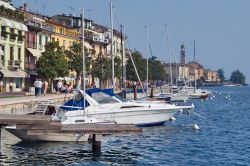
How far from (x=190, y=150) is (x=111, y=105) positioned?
912 centimetres

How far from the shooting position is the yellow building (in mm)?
89562

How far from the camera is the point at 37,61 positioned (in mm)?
73312

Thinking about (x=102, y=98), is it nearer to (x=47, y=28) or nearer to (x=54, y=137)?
(x=54, y=137)

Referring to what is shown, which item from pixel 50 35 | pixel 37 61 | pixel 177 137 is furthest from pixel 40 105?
pixel 50 35

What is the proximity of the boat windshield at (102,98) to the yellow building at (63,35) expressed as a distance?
51127mm

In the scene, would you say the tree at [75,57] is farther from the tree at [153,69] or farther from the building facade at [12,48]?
the tree at [153,69]

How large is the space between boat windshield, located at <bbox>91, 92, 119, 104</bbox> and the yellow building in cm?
5113

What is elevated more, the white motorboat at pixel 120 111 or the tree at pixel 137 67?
the tree at pixel 137 67

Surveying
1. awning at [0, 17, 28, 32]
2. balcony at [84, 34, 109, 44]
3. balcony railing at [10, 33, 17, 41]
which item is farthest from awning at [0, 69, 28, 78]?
balcony at [84, 34, 109, 44]

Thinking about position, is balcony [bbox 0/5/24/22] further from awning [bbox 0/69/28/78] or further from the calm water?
the calm water

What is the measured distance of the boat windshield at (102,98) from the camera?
37256mm

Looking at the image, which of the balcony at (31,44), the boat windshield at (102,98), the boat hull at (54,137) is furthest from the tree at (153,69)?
the boat hull at (54,137)

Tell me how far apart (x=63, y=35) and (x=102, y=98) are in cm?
5663

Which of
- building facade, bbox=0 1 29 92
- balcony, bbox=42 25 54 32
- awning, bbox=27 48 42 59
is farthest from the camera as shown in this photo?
balcony, bbox=42 25 54 32
